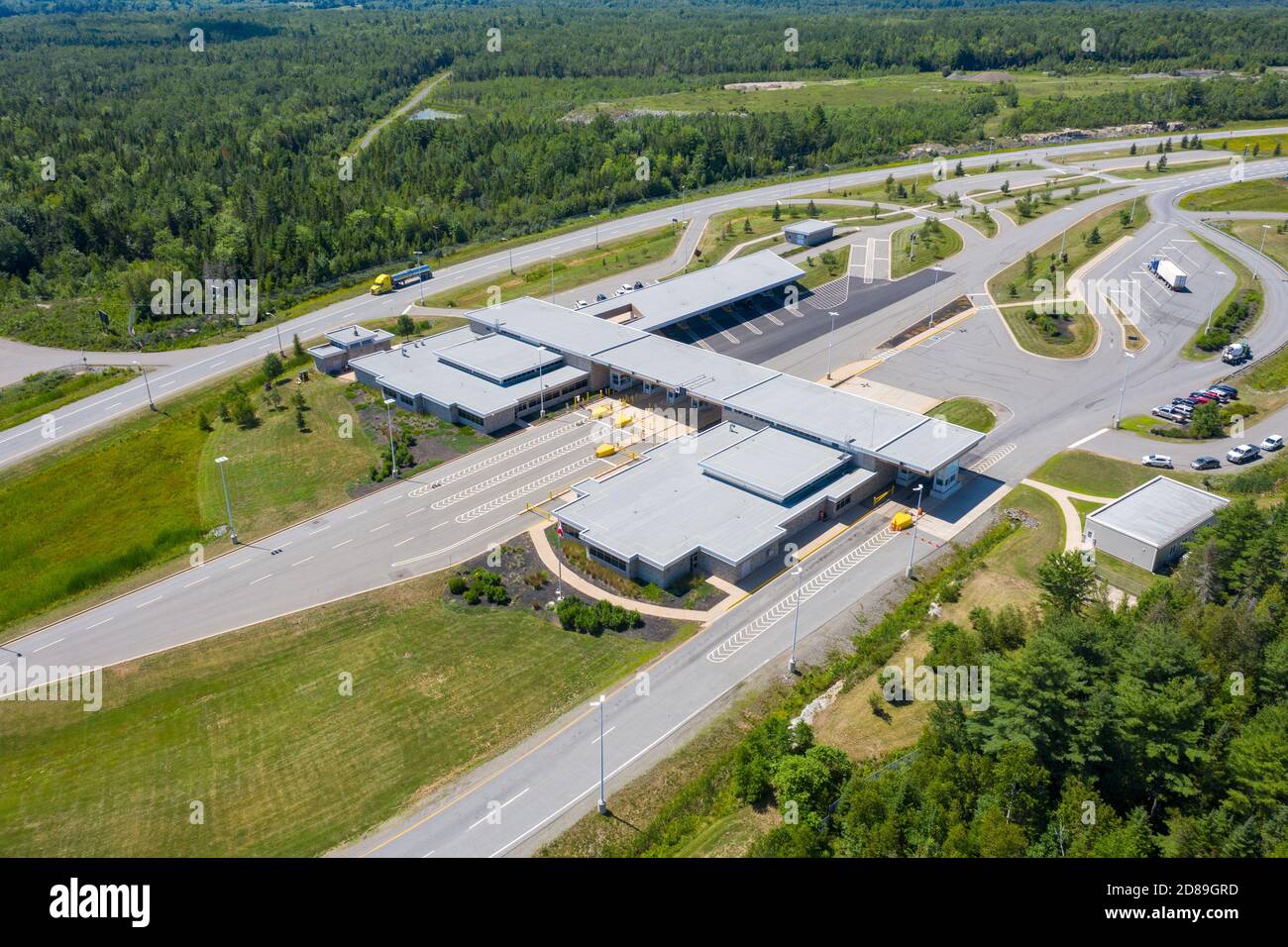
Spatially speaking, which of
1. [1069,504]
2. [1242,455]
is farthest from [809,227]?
[1069,504]

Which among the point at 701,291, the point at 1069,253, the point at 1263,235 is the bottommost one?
the point at 701,291

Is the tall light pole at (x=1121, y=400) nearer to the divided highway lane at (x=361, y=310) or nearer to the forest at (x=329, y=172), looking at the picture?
the divided highway lane at (x=361, y=310)

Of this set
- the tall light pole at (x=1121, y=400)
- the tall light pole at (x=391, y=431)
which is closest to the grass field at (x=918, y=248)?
the tall light pole at (x=1121, y=400)

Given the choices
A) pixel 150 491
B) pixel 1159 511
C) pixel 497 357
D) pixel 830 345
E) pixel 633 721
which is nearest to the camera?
pixel 633 721

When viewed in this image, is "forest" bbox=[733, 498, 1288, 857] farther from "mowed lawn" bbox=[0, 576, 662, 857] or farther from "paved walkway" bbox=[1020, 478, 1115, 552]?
"paved walkway" bbox=[1020, 478, 1115, 552]

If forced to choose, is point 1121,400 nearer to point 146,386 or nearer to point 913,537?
point 913,537
